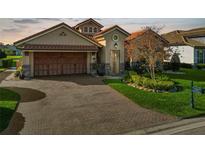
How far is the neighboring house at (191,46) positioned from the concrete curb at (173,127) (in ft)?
75.2

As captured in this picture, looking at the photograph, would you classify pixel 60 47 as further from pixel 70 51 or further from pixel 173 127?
pixel 173 127

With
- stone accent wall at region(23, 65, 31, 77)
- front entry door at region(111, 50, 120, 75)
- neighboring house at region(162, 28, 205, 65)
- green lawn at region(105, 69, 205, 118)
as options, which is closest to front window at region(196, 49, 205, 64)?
neighboring house at region(162, 28, 205, 65)

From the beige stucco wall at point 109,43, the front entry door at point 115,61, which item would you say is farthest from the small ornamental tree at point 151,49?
the front entry door at point 115,61

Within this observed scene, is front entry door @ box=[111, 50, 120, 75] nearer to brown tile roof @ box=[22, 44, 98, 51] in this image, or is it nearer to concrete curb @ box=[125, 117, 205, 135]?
brown tile roof @ box=[22, 44, 98, 51]

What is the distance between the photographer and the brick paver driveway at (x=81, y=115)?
7.92 metres

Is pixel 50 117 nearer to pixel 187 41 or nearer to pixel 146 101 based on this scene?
pixel 146 101

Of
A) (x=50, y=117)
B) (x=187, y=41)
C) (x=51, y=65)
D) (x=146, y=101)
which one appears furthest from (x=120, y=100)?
(x=187, y=41)

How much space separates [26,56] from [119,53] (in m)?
8.91

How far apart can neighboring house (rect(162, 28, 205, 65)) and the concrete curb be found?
2292 centimetres

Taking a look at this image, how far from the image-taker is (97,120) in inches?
348

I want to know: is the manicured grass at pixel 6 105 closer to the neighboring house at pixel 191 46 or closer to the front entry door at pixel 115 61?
the front entry door at pixel 115 61

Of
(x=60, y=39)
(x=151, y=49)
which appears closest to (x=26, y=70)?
(x=60, y=39)

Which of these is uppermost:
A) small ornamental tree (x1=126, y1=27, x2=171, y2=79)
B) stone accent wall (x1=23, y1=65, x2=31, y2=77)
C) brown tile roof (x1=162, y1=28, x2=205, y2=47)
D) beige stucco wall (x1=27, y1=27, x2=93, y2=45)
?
brown tile roof (x1=162, y1=28, x2=205, y2=47)

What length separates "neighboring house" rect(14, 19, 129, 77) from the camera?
19859 mm
